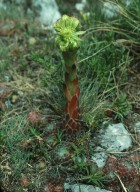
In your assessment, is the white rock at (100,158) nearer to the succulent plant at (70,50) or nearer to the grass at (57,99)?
the grass at (57,99)

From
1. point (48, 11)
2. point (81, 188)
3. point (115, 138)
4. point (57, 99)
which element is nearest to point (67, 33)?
point (57, 99)

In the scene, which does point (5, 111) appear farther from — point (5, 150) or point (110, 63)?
point (110, 63)

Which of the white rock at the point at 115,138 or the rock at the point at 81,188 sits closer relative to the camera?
the rock at the point at 81,188

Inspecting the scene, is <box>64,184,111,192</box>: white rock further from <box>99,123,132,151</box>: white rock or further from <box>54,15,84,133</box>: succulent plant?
<box>54,15,84,133</box>: succulent plant

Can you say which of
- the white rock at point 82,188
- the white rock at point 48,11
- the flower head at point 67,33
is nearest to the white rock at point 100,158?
the white rock at point 82,188

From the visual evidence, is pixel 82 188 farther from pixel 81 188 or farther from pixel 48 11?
pixel 48 11
